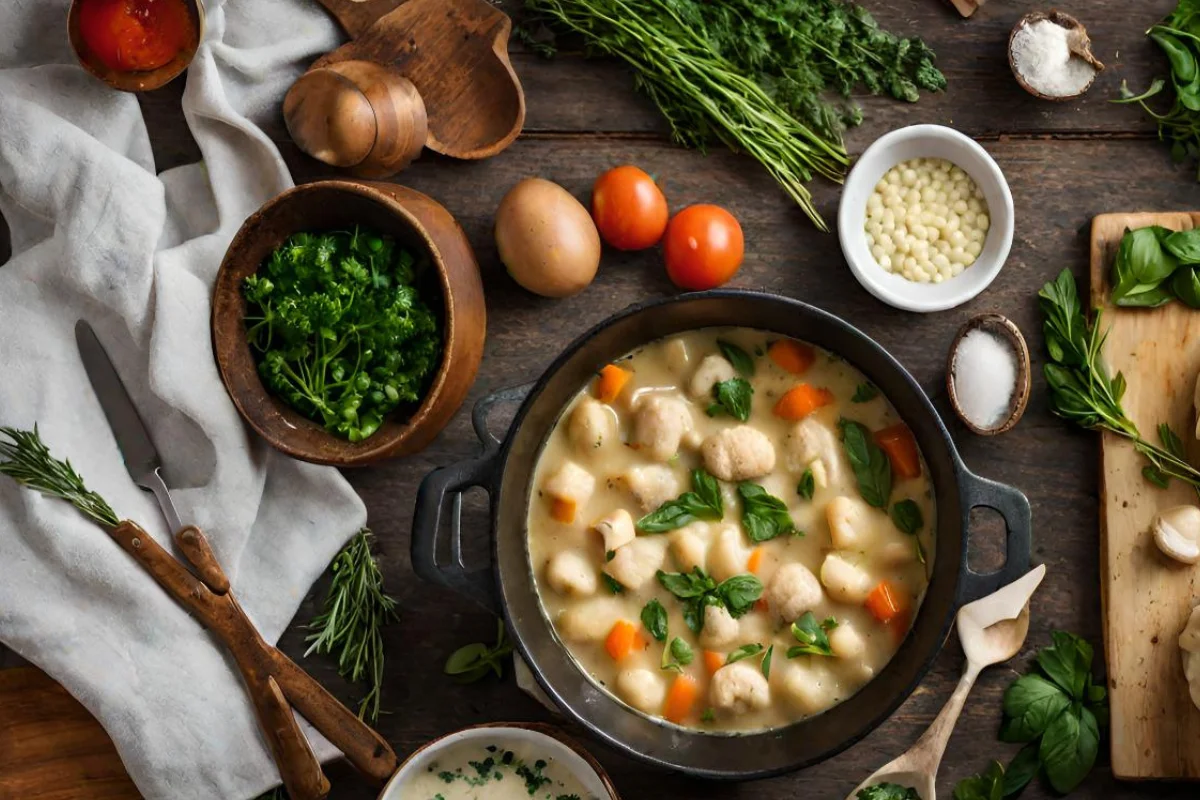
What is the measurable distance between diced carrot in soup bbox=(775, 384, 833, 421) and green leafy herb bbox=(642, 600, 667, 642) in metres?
0.56

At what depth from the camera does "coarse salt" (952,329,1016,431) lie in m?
2.94

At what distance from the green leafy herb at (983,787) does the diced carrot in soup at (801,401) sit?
3.36ft

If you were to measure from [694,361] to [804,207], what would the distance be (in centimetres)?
51

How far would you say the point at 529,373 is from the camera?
308cm

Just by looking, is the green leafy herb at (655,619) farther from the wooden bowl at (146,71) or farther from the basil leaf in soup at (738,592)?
the wooden bowl at (146,71)

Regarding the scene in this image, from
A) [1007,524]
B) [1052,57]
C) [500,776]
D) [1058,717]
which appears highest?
[1052,57]

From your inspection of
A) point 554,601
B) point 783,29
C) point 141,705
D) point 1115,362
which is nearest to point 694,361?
point 554,601

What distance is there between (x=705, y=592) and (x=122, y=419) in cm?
155

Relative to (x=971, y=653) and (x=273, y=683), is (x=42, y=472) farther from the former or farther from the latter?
(x=971, y=653)

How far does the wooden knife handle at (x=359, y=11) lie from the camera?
9.96 ft

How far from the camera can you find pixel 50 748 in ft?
9.79

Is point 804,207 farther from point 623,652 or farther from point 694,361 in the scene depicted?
point 623,652

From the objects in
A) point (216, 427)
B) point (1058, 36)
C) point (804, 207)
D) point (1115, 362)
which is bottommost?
point (1115, 362)

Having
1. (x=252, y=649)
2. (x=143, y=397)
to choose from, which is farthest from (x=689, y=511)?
(x=143, y=397)
